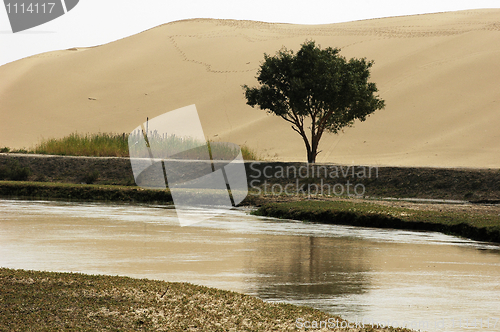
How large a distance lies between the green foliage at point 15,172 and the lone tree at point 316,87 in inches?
477

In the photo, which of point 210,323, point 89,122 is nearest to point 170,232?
point 210,323

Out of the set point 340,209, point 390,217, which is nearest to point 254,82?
point 340,209

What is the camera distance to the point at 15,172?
3153 centimetres

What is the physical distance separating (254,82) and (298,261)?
60878 mm

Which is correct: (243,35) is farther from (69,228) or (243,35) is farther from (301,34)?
(69,228)

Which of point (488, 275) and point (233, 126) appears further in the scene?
point (233, 126)

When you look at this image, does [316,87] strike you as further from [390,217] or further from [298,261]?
[298,261]

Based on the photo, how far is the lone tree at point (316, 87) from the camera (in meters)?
32.7

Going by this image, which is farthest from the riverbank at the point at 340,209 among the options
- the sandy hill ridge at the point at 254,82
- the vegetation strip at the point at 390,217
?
the sandy hill ridge at the point at 254,82

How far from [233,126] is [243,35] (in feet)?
98.7

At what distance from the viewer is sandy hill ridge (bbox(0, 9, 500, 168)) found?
5203 centimetres

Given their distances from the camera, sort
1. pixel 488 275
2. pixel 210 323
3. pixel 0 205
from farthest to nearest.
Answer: pixel 0 205 < pixel 488 275 < pixel 210 323

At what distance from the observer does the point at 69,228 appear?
16.0 metres

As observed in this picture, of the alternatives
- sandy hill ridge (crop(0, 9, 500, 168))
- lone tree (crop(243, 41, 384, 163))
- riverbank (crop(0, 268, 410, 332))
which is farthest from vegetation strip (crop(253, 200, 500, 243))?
sandy hill ridge (crop(0, 9, 500, 168))
